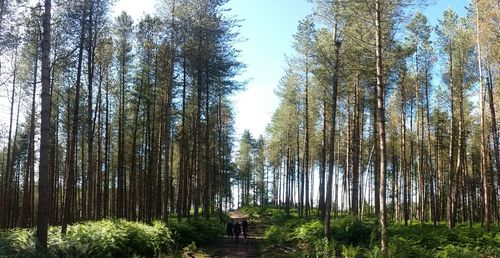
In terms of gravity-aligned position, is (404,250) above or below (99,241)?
below

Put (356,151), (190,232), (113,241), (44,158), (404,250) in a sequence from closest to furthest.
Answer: (44,158)
(113,241)
(404,250)
(190,232)
(356,151)

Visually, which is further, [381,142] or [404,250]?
[404,250]

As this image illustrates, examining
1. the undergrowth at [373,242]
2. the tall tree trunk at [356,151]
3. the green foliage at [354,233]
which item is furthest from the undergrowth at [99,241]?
the tall tree trunk at [356,151]

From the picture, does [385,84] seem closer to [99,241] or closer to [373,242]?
[373,242]

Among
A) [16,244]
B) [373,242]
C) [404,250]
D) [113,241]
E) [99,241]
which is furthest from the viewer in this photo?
[373,242]

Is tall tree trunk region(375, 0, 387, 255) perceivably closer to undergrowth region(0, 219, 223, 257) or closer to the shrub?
the shrub

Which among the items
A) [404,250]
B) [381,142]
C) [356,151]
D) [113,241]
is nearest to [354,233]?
[404,250]

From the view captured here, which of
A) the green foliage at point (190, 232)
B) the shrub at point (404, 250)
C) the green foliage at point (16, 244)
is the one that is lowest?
the green foliage at point (190, 232)

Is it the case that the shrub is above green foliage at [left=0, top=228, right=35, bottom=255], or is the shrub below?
below

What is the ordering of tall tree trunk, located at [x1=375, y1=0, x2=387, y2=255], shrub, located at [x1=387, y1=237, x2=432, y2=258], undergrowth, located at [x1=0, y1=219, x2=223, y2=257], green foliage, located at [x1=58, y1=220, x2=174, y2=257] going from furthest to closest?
shrub, located at [x1=387, y1=237, x2=432, y2=258] → tall tree trunk, located at [x1=375, y1=0, x2=387, y2=255] → green foliage, located at [x1=58, y1=220, x2=174, y2=257] → undergrowth, located at [x1=0, y1=219, x2=223, y2=257]

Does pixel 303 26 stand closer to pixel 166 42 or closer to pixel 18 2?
pixel 166 42

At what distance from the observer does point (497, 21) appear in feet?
61.9

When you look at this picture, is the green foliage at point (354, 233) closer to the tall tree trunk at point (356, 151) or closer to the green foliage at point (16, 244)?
the tall tree trunk at point (356, 151)

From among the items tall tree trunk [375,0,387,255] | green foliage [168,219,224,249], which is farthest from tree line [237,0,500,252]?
green foliage [168,219,224,249]
